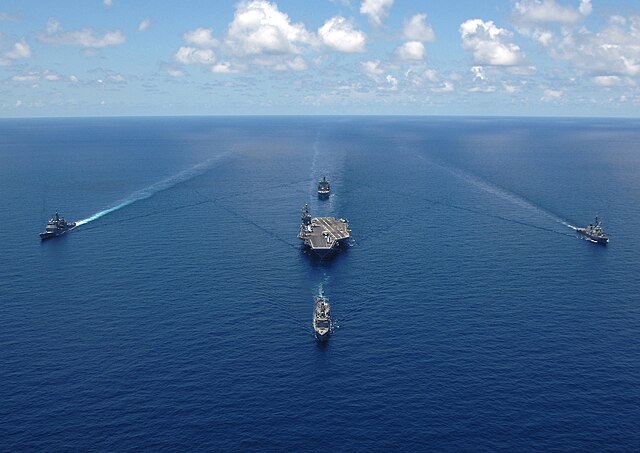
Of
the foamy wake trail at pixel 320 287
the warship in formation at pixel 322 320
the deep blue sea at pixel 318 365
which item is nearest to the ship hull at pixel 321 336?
the warship in formation at pixel 322 320

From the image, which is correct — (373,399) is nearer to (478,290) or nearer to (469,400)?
(469,400)

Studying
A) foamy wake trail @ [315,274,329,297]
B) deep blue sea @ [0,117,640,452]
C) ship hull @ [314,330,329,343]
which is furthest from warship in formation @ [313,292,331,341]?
foamy wake trail @ [315,274,329,297]

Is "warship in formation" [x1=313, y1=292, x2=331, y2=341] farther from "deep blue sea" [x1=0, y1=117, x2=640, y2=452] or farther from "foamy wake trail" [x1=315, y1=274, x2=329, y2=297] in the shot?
"foamy wake trail" [x1=315, y1=274, x2=329, y2=297]

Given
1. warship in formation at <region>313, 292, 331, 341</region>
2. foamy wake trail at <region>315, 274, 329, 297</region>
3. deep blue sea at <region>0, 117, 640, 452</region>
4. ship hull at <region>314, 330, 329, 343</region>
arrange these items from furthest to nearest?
foamy wake trail at <region>315, 274, 329, 297</region> < warship in formation at <region>313, 292, 331, 341</region> < ship hull at <region>314, 330, 329, 343</region> < deep blue sea at <region>0, 117, 640, 452</region>

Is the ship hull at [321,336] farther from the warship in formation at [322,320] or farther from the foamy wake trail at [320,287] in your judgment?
the foamy wake trail at [320,287]

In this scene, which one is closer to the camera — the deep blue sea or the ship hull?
the deep blue sea

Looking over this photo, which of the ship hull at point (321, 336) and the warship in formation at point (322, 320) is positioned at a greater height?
the warship in formation at point (322, 320)

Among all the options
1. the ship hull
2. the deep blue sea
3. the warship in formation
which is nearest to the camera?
the deep blue sea

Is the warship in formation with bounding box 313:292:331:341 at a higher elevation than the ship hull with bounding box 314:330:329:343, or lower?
higher

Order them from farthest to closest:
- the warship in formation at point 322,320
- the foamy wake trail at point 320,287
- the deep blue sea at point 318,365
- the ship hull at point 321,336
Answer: the foamy wake trail at point 320,287, the warship in formation at point 322,320, the ship hull at point 321,336, the deep blue sea at point 318,365
